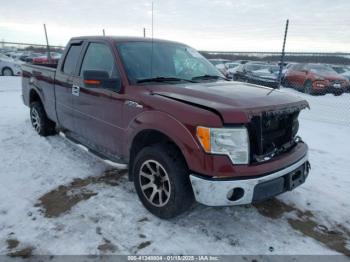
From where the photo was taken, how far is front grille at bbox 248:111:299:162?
9.36ft

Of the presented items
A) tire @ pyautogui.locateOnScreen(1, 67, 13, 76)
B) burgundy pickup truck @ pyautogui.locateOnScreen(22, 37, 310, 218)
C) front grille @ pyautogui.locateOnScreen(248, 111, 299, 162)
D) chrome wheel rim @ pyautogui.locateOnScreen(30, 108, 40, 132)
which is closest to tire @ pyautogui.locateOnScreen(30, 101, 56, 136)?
chrome wheel rim @ pyautogui.locateOnScreen(30, 108, 40, 132)

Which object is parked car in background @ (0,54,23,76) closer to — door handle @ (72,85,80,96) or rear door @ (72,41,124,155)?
door handle @ (72,85,80,96)

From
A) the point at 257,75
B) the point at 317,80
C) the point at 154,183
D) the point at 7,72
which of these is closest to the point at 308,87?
the point at 317,80

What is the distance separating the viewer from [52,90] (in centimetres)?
517

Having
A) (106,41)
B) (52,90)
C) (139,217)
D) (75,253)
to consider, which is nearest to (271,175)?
(139,217)

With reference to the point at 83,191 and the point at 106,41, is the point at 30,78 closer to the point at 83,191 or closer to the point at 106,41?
the point at 106,41

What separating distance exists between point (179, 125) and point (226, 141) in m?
0.46

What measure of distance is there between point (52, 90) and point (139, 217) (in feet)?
9.75

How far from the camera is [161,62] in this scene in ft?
12.9

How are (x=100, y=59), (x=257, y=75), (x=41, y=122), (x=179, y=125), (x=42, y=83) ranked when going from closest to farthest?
(x=179, y=125)
(x=100, y=59)
(x=42, y=83)
(x=41, y=122)
(x=257, y=75)

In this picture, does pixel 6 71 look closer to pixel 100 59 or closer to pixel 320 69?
pixel 100 59

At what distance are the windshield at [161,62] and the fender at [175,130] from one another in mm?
571

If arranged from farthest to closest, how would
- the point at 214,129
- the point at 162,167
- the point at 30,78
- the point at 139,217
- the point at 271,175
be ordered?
the point at 30,78
the point at 139,217
the point at 162,167
the point at 271,175
the point at 214,129

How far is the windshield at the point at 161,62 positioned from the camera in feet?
12.0
